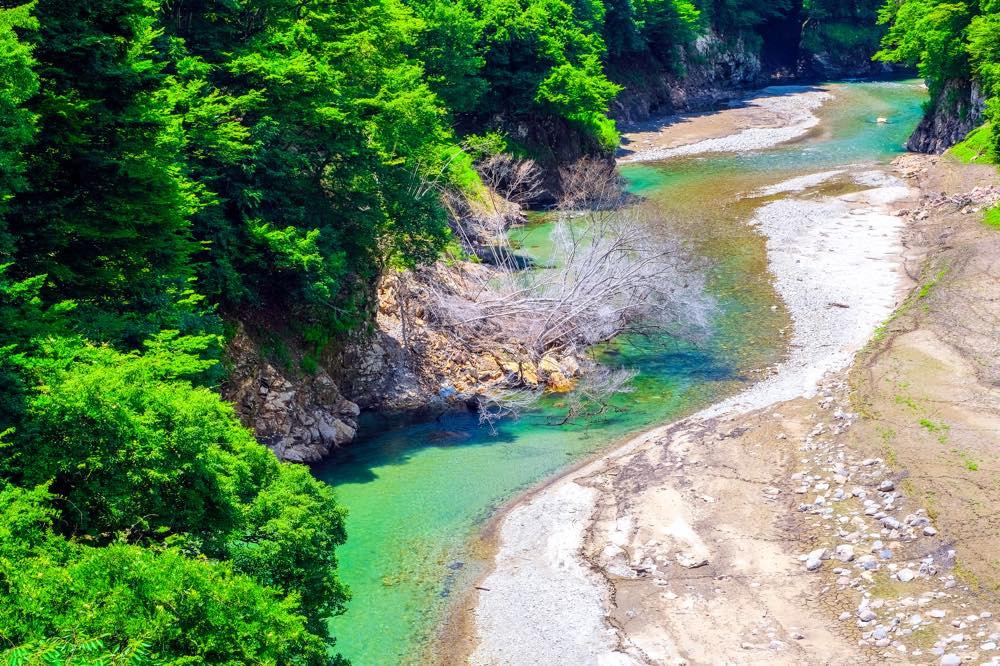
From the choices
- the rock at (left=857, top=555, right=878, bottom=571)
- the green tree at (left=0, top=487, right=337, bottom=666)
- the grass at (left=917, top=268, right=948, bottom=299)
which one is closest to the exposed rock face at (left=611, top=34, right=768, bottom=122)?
the grass at (left=917, top=268, right=948, bottom=299)

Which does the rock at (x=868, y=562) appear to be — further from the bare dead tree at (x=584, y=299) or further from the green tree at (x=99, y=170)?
the green tree at (x=99, y=170)

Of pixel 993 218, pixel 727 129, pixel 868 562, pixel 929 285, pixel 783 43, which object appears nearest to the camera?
pixel 868 562

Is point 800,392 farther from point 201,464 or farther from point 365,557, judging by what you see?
point 201,464

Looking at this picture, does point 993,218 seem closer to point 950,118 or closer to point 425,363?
point 950,118

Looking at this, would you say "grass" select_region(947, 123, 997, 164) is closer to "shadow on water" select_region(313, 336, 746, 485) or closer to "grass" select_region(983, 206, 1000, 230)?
"grass" select_region(983, 206, 1000, 230)

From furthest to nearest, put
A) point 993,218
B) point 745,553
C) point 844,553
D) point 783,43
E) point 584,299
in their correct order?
point 783,43 < point 993,218 < point 584,299 < point 745,553 < point 844,553

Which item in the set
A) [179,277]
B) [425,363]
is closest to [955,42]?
[425,363]

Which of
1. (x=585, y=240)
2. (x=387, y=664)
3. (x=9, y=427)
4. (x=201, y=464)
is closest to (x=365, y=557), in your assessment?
(x=387, y=664)
